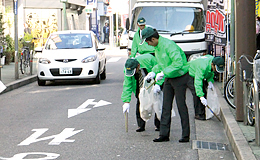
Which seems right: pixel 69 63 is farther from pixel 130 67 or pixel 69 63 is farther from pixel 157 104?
pixel 130 67

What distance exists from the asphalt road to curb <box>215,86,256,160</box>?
0.69 feet

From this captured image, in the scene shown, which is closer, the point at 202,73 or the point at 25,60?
the point at 202,73

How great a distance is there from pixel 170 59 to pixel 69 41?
931 centimetres

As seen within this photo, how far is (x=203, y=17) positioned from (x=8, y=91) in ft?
19.3

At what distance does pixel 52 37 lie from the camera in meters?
16.2

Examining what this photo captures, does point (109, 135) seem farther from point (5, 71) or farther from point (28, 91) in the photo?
point (5, 71)

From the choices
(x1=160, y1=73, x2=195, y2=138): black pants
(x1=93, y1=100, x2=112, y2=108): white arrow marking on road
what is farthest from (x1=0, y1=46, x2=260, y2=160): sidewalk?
(x1=93, y1=100, x2=112, y2=108): white arrow marking on road

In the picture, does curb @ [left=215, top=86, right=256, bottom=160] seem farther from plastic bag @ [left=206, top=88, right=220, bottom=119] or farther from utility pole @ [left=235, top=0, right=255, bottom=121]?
Answer: utility pole @ [left=235, top=0, right=255, bottom=121]

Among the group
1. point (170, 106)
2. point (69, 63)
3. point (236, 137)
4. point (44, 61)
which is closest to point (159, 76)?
point (170, 106)

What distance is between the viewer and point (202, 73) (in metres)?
7.95

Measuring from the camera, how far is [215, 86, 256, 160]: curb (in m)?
5.88

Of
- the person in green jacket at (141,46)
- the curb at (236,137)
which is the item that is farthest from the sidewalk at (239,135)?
the person in green jacket at (141,46)

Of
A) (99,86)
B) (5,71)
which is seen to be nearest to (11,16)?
(5,71)

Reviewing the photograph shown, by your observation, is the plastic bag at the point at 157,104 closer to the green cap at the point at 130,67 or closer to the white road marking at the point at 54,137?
the green cap at the point at 130,67
